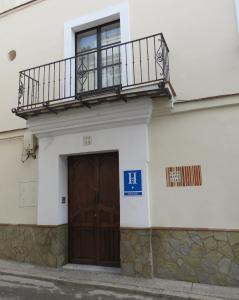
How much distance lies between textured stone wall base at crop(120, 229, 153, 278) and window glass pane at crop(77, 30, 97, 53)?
4387mm

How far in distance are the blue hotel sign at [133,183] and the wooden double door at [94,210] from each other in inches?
18.3

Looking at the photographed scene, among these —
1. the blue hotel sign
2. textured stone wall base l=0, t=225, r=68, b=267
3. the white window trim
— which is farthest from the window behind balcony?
textured stone wall base l=0, t=225, r=68, b=267

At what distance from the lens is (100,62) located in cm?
680

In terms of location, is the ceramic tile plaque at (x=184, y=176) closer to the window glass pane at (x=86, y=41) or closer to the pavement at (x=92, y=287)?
the pavement at (x=92, y=287)

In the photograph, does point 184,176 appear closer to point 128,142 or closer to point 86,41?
point 128,142

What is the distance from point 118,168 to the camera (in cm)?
635

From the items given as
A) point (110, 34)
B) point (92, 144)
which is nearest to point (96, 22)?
point (110, 34)

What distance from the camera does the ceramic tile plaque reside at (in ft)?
18.1

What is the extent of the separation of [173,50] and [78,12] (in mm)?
2702

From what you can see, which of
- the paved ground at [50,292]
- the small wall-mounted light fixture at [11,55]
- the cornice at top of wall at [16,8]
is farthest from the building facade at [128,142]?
the paved ground at [50,292]

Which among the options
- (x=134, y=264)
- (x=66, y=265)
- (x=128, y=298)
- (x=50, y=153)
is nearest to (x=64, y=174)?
(x=50, y=153)

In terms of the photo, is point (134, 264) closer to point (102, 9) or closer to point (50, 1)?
point (102, 9)

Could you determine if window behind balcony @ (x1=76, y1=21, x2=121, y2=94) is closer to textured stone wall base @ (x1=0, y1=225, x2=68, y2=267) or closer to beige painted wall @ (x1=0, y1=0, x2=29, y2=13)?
beige painted wall @ (x1=0, y1=0, x2=29, y2=13)

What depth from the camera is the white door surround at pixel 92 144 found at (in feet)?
19.1
